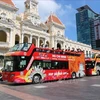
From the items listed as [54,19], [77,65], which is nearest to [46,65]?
[77,65]

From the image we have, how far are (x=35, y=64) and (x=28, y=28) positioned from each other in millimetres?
25861

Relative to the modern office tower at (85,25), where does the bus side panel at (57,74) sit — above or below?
below

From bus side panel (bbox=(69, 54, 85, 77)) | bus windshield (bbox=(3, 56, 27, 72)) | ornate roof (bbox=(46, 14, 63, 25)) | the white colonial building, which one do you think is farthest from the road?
ornate roof (bbox=(46, 14, 63, 25))

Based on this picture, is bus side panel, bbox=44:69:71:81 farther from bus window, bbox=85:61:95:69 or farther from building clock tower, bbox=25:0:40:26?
building clock tower, bbox=25:0:40:26

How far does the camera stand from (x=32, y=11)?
148 feet

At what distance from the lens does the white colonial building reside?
36250 millimetres

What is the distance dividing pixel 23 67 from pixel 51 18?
37597mm

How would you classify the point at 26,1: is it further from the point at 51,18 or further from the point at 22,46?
the point at 22,46

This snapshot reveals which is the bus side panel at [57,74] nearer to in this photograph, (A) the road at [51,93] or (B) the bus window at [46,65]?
(B) the bus window at [46,65]

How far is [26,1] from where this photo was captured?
4588cm

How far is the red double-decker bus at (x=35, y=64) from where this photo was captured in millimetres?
14492

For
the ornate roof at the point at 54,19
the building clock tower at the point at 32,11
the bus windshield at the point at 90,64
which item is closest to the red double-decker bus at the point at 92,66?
the bus windshield at the point at 90,64

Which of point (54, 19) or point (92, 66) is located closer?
point (92, 66)

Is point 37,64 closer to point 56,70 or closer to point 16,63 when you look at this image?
point 16,63
